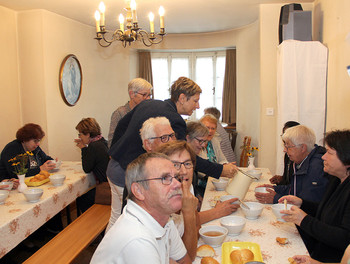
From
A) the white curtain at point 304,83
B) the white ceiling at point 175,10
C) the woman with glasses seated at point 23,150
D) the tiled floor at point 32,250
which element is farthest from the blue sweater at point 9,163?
the white curtain at point 304,83

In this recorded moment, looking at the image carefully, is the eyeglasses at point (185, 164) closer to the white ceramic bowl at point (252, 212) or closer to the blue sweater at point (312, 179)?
the white ceramic bowl at point (252, 212)

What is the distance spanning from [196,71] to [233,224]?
514 cm

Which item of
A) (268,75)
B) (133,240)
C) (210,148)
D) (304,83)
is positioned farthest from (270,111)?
(133,240)

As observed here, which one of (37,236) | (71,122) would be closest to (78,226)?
(37,236)

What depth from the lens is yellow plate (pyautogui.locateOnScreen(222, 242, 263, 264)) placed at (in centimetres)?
140

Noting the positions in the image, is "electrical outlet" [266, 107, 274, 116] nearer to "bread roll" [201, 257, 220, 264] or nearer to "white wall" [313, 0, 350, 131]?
"white wall" [313, 0, 350, 131]

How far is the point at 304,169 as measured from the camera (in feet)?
6.90

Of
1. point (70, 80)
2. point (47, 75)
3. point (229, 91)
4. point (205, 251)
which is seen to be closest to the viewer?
point (205, 251)

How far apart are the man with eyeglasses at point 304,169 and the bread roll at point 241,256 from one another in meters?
0.81

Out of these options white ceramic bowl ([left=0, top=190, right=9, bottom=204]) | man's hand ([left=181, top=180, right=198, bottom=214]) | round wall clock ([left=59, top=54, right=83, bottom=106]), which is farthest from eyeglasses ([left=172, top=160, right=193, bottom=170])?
round wall clock ([left=59, top=54, right=83, bottom=106])

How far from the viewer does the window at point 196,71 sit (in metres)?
6.43

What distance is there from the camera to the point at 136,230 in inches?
41.5

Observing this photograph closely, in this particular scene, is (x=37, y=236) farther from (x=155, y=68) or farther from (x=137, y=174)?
(x=155, y=68)

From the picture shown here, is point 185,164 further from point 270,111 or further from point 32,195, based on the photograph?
point 270,111
